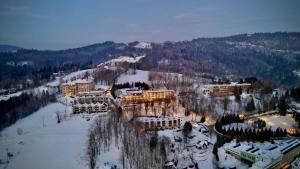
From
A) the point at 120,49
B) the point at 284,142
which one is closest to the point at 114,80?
the point at 284,142

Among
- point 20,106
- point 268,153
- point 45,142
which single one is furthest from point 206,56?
point 268,153

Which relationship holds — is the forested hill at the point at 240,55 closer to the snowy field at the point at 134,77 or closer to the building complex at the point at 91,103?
the snowy field at the point at 134,77

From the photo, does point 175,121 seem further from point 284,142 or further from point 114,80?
point 114,80

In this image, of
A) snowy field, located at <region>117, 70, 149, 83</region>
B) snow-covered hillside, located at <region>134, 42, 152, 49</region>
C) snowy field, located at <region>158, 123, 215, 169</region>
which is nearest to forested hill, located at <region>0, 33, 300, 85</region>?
snow-covered hillside, located at <region>134, 42, 152, 49</region>

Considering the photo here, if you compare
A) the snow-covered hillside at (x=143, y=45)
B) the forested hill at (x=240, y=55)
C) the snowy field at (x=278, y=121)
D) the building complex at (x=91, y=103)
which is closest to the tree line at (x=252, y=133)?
the snowy field at (x=278, y=121)

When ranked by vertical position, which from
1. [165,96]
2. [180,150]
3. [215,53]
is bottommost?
[180,150]
